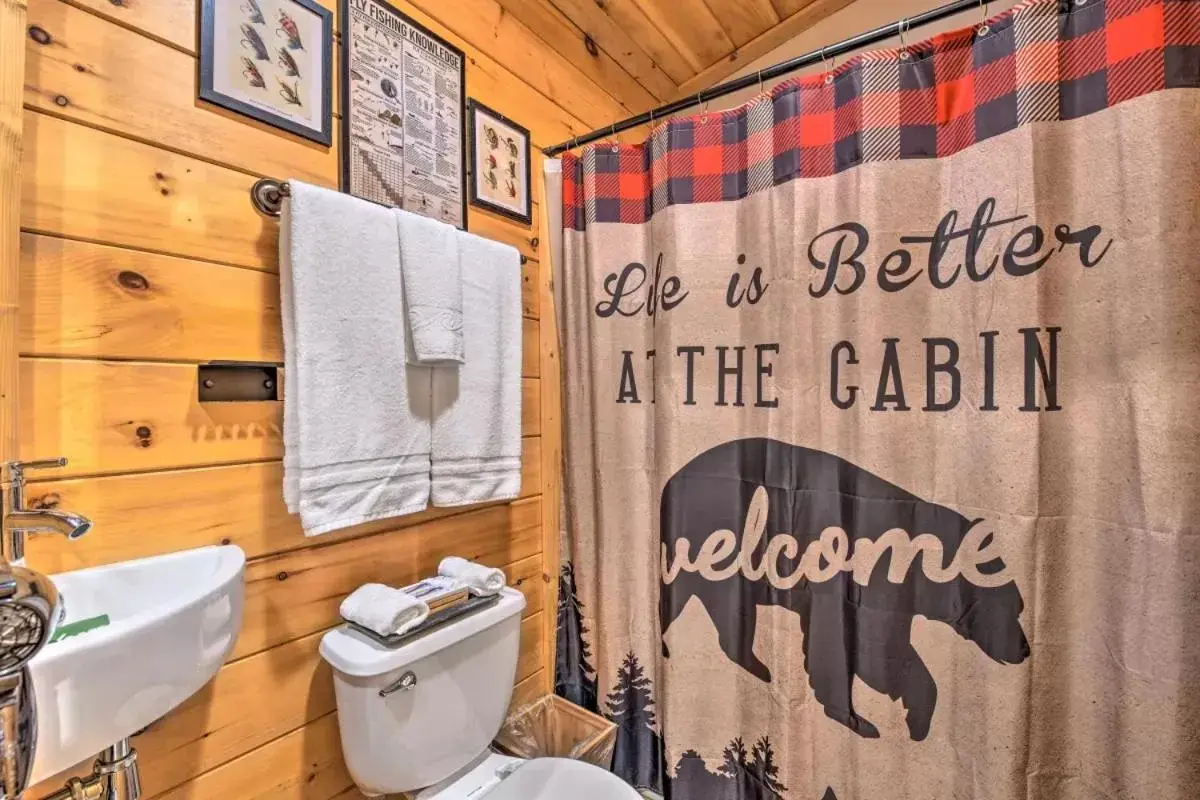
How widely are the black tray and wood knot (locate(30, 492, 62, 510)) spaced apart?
19.4 inches

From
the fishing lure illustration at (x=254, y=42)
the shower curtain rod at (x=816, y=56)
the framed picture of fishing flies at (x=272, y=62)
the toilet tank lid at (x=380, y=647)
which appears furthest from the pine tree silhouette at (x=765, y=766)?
the fishing lure illustration at (x=254, y=42)

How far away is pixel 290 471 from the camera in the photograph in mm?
930

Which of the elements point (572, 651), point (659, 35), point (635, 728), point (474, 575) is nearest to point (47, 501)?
point (474, 575)

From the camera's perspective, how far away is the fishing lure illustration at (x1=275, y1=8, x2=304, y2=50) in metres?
0.97

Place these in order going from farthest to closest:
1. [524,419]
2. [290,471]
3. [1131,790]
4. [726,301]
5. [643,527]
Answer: [524,419] → [643,527] → [726,301] → [290,471] → [1131,790]

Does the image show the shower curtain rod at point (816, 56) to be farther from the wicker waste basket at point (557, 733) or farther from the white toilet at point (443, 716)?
the wicker waste basket at point (557, 733)

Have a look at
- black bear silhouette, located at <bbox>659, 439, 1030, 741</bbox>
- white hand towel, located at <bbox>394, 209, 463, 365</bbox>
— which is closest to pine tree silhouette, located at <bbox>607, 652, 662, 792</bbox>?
black bear silhouette, located at <bbox>659, 439, 1030, 741</bbox>

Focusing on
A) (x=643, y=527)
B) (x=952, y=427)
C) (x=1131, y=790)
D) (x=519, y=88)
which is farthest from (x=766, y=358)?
→ (x=519, y=88)

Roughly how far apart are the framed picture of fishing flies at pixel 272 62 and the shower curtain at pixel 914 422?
2.21ft

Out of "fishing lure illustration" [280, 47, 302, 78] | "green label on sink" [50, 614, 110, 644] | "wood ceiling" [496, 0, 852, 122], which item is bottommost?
"green label on sink" [50, 614, 110, 644]

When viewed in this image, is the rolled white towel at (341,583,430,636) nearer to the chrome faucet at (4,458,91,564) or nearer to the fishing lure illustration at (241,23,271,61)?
the chrome faucet at (4,458,91,564)

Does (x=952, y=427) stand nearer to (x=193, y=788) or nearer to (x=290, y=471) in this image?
(x=290, y=471)

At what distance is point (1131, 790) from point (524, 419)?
4.59ft

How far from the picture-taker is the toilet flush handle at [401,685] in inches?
37.4
